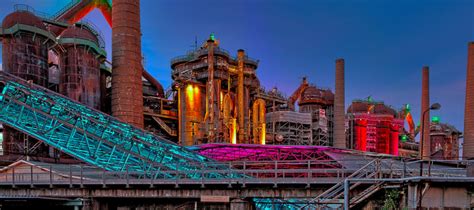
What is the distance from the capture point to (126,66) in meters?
44.8

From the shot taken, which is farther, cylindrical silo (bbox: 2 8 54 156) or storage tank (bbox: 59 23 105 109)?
storage tank (bbox: 59 23 105 109)

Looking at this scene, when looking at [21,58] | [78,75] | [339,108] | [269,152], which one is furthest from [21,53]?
[339,108]

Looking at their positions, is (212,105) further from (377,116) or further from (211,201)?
(377,116)

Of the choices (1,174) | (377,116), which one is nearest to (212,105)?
(1,174)

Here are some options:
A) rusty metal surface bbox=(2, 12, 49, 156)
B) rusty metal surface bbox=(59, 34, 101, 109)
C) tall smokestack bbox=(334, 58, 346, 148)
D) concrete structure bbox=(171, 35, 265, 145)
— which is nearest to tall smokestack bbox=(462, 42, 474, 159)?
tall smokestack bbox=(334, 58, 346, 148)

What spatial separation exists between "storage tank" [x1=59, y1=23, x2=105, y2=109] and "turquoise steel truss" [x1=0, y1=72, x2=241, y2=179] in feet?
29.0

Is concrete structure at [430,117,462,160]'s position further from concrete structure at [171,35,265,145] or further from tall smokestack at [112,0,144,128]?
tall smokestack at [112,0,144,128]

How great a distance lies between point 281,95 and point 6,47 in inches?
1976

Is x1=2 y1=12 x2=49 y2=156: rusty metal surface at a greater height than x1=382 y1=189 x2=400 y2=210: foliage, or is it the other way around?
x1=2 y1=12 x2=49 y2=156: rusty metal surface

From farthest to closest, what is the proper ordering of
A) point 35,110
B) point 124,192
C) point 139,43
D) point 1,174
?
point 139,43, point 35,110, point 1,174, point 124,192

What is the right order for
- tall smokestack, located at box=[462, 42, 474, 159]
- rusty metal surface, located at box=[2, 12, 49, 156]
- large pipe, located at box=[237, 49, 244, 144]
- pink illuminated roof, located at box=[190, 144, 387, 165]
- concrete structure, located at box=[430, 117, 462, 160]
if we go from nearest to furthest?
1. rusty metal surface, located at box=[2, 12, 49, 156]
2. pink illuminated roof, located at box=[190, 144, 387, 165]
3. tall smokestack, located at box=[462, 42, 474, 159]
4. large pipe, located at box=[237, 49, 244, 144]
5. concrete structure, located at box=[430, 117, 462, 160]

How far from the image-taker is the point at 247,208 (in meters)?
19.6

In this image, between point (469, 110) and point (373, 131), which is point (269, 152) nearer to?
point (469, 110)

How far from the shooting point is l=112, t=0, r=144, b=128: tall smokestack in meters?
44.3
